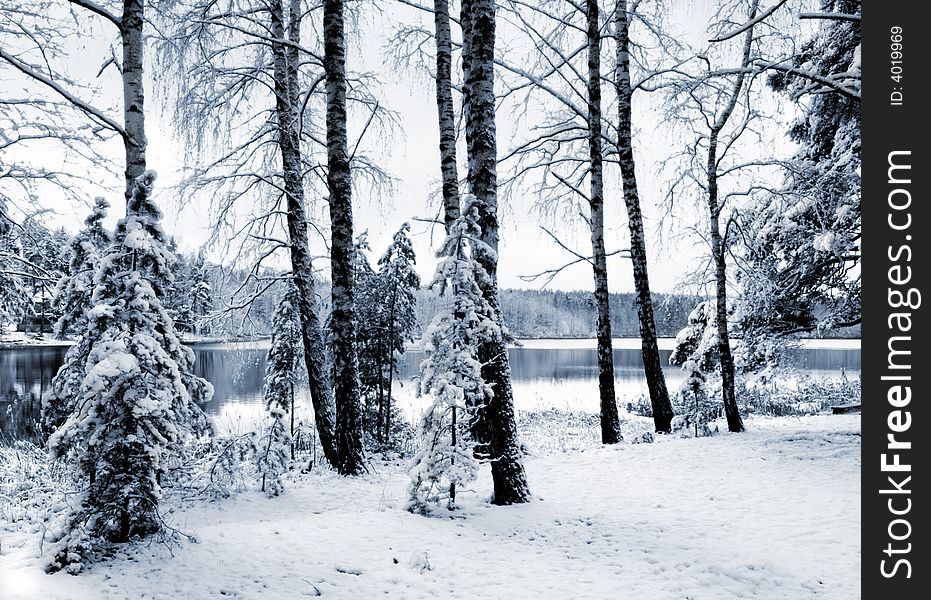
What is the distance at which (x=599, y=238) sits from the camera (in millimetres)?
11586

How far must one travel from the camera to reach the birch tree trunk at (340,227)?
8.62m

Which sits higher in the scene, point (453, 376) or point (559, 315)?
point (453, 376)

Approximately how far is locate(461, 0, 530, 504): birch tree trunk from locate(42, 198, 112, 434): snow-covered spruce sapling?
3874 millimetres

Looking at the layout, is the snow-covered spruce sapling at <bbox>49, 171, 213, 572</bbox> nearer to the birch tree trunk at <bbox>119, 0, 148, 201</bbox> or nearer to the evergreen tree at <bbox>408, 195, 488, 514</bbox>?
the birch tree trunk at <bbox>119, 0, 148, 201</bbox>

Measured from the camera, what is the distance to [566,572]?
4.55m

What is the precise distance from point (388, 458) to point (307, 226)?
16.2ft

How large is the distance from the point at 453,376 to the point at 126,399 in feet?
9.85

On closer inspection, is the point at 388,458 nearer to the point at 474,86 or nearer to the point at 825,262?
the point at 474,86

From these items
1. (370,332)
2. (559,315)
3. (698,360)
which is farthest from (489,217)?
(559,315)

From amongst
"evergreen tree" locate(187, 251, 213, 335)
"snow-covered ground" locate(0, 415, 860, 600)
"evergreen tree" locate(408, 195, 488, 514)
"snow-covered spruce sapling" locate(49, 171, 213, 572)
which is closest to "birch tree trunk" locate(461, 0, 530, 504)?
"evergreen tree" locate(408, 195, 488, 514)

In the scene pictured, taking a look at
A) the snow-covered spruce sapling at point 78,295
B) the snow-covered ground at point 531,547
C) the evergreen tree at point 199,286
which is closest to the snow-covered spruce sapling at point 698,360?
the snow-covered ground at point 531,547

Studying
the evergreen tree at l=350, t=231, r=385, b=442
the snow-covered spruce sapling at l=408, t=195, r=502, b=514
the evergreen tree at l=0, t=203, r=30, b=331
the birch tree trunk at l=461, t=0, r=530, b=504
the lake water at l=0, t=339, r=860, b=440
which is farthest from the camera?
the lake water at l=0, t=339, r=860, b=440

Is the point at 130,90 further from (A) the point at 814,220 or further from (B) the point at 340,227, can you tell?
(A) the point at 814,220

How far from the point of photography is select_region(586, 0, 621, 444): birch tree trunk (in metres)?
11.3
